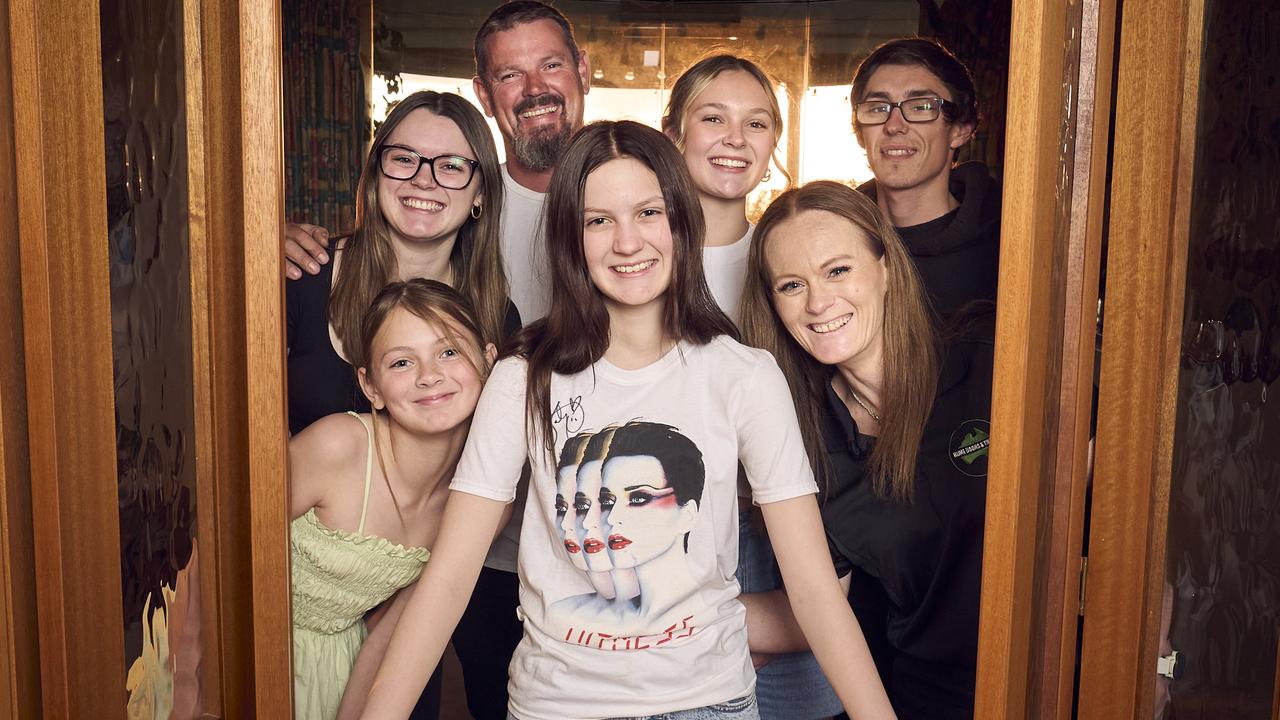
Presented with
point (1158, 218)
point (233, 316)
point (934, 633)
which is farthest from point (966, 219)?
point (233, 316)

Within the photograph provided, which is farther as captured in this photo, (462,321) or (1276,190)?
(462,321)

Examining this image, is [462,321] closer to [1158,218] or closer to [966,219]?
[966,219]

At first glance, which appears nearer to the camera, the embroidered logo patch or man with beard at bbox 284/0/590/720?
the embroidered logo patch

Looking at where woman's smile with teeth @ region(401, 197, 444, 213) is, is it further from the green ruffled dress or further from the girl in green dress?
the green ruffled dress

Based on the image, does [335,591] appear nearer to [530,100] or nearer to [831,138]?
[530,100]

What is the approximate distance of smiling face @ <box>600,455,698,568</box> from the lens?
1552 mm

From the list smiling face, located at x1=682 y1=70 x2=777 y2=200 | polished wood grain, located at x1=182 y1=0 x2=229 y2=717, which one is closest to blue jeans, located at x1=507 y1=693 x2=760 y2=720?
polished wood grain, located at x1=182 y1=0 x2=229 y2=717

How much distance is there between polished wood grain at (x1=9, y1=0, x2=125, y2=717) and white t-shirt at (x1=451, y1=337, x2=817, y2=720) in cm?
61

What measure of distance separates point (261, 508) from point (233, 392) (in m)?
0.20

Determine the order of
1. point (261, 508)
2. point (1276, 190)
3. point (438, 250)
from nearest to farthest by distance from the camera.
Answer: point (1276, 190)
point (261, 508)
point (438, 250)

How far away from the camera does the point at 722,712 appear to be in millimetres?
1562

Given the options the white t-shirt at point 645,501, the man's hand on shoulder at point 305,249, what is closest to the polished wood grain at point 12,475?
the man's hand on shoulder at point 305,249

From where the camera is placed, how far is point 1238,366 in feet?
4.75

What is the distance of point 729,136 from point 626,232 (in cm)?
25
